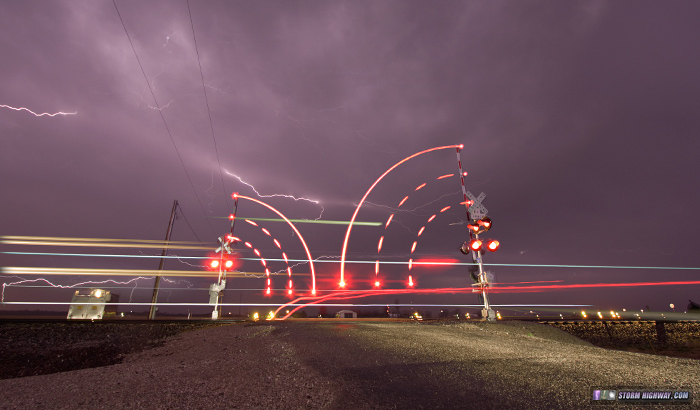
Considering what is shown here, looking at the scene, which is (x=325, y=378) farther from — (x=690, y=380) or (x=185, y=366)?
(x=690, y=380)

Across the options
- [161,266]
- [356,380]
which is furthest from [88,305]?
[356,380]

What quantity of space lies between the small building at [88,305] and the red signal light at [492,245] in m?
33.7

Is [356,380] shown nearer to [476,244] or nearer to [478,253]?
[476,244]

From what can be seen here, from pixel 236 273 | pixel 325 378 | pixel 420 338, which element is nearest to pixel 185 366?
pixel 325 378

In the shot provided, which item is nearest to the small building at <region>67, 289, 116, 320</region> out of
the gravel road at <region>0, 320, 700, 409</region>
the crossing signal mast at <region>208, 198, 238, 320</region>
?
the crossing signal mast at <region>208, 198, 238, 320</region>

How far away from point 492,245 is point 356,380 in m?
10.6

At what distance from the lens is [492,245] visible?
1336 centimetres

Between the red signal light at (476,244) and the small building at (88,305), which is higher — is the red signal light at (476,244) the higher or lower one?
the higher one

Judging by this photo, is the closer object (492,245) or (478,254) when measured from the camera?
(492,245)

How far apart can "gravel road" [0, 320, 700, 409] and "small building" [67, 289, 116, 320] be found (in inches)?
1134

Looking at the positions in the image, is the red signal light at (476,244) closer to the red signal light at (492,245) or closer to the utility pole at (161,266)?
the red signal light at (492,245)

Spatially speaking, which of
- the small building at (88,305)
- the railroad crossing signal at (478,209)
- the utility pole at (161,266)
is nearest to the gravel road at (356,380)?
the railroad crossing signal at (478,209)

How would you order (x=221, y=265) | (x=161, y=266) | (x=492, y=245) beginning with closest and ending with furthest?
1. (x=492, y=245)
2. (x=221, y=265)
3. (x=161, y=266)

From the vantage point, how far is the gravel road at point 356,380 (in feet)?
14.1
